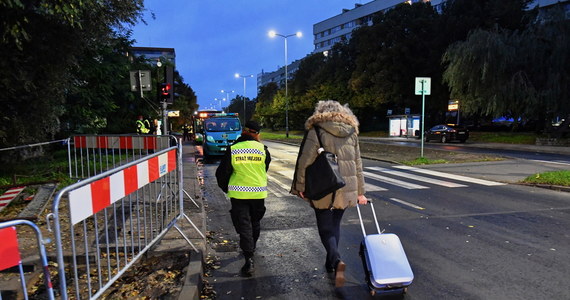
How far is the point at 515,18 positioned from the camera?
34562 mm

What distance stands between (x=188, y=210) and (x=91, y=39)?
6.20 meters

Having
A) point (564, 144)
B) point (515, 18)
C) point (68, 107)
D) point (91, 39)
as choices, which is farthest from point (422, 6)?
point (91, 39)

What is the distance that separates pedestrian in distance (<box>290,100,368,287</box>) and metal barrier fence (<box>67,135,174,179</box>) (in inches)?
218

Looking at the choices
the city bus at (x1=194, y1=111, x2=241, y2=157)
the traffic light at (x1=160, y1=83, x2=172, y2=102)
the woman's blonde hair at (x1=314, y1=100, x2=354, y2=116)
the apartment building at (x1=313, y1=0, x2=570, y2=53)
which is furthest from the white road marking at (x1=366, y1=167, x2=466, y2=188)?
the apartment building at (x1=313, y1=0, x2=570, y2=53)

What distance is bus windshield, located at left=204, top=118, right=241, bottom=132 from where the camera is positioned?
18217 mm

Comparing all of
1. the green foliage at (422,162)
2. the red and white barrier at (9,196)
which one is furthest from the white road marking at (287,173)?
the red and white barrier at (9,196)

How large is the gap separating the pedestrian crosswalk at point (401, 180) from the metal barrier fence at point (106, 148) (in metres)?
3.22

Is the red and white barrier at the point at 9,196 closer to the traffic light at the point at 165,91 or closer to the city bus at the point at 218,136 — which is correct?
the traffic light at the point at 165,91

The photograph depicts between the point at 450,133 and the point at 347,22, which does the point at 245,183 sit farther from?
the point at 347,22

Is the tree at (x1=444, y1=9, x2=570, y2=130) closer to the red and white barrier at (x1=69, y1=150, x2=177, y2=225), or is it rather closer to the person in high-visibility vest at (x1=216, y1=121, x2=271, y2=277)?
the person in high-visibility vest at (x1=216, y1=121, x2=271, y2=277)

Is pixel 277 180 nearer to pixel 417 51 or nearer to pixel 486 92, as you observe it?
pixel 486 92

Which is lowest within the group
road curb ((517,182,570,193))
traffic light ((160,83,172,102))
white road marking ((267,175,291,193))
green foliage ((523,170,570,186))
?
white road marking ((267,175,291,193))

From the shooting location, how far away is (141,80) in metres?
10.8

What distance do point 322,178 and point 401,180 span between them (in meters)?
7.80
